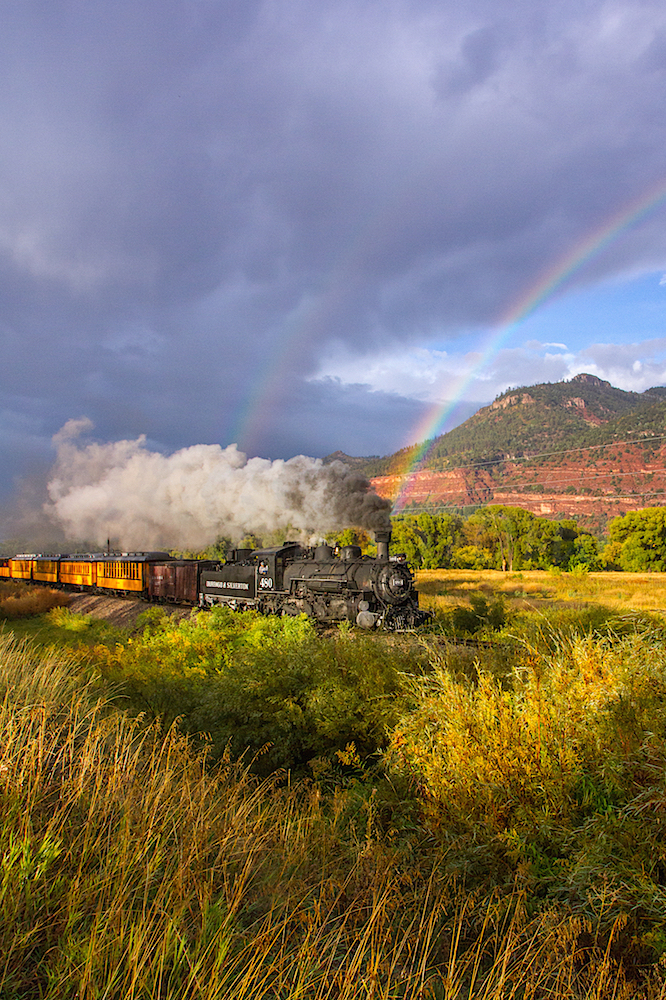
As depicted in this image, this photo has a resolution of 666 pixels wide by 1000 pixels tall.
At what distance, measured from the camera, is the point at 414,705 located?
7.87 m

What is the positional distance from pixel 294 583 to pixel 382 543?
3.74m

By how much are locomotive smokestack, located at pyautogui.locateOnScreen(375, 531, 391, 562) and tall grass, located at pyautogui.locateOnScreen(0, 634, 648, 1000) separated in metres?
13.6

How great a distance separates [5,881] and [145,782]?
5.51 ft

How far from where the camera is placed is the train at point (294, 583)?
17.8 m

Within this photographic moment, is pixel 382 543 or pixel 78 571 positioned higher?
pixel 382 543

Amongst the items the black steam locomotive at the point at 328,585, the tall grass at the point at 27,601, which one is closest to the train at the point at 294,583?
the black steam locomotive at the point at 328,585

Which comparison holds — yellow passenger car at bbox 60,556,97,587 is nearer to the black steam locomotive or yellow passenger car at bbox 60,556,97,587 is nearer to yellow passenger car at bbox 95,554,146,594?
yellow passenger car at bbox 95,554,146,594

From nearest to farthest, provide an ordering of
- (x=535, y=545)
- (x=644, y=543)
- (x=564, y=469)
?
1. (x=644, y=543)
2. (x=535, y=545)
3. (x=564, y=469)

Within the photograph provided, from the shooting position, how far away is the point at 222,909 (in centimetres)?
299

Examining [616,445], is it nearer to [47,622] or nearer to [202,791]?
[47,622]

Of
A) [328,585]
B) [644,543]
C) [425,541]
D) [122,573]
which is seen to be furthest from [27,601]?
[644,543]

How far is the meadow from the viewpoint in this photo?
266 cm

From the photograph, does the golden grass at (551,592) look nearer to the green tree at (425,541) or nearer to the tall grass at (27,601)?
the tall grass at (27,601)

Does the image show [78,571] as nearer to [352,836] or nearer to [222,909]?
[352,836]
